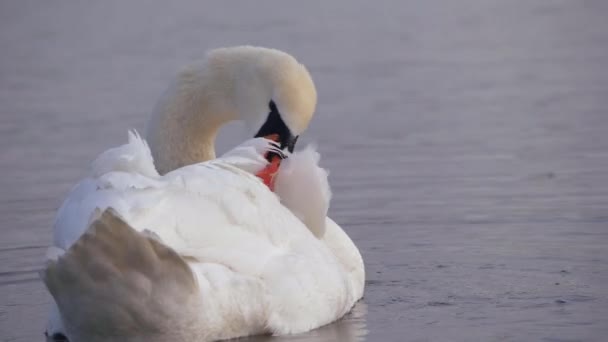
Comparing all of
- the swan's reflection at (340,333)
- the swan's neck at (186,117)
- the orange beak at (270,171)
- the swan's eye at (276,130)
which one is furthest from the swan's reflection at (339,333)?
the swan's neck at (186,117)

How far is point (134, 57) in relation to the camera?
15062mm

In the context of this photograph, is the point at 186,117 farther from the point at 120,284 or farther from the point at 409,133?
the point at 409,133

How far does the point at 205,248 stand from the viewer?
18.8 feet

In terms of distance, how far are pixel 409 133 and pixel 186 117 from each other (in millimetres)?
3477

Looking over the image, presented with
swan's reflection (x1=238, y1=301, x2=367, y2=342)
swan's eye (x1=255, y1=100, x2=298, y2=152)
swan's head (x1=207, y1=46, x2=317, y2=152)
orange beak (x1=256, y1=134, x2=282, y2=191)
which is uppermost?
swan's head (x1=207, y1=46, x2=317, y2=152)

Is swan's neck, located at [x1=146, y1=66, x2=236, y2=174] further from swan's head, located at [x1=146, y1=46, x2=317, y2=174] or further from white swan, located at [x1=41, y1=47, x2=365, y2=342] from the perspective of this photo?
white swan, located at [x1=41, y1=47, x2=365, y2=342]

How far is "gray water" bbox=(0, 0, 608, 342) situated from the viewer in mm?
6805

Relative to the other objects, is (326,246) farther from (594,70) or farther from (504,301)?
(594,70)

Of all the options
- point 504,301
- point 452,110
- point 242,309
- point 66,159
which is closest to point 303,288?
point 242,309

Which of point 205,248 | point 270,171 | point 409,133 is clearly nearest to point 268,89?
point 270,171

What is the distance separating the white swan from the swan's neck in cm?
52

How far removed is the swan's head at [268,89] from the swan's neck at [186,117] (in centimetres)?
5

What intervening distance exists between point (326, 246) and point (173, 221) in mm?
1361

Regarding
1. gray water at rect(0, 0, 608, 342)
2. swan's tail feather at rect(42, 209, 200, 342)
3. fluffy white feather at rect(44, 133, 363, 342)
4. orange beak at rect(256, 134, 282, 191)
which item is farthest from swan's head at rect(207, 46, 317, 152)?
swan's tail feather at rect(42, 209, 200, 342)
